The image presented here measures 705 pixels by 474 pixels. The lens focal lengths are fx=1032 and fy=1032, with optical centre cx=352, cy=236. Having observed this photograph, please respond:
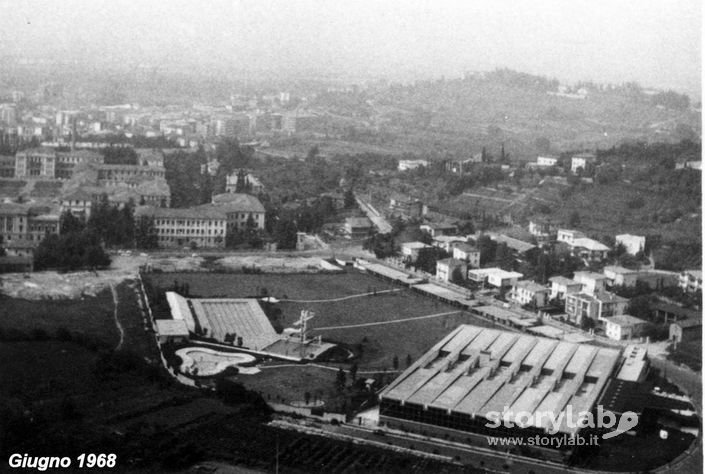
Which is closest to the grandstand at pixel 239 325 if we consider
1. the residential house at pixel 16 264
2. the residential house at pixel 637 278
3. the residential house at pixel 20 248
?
the residential house at pixel 16 264

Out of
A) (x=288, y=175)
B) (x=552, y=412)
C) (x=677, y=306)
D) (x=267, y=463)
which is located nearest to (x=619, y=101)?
(x=288, y=175)

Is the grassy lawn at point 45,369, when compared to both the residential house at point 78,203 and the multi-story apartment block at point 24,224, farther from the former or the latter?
the residential house at point 78,203

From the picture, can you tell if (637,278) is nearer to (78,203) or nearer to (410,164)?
(78,203)

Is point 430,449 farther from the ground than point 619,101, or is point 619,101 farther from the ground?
point 619,101

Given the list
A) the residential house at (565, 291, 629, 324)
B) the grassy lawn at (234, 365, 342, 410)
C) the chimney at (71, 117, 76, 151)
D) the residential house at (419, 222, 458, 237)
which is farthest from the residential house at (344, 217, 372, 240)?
the grassy lawn at (234, 365, 342, 410)

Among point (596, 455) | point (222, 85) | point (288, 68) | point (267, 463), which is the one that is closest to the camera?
point (267, 463)

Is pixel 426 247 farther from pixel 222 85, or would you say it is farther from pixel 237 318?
pixel 222 85

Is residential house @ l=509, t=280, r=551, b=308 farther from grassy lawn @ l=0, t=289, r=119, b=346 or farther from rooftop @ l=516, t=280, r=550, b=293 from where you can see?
grassy lawn @ l=0, t=289, r=119, b=346
